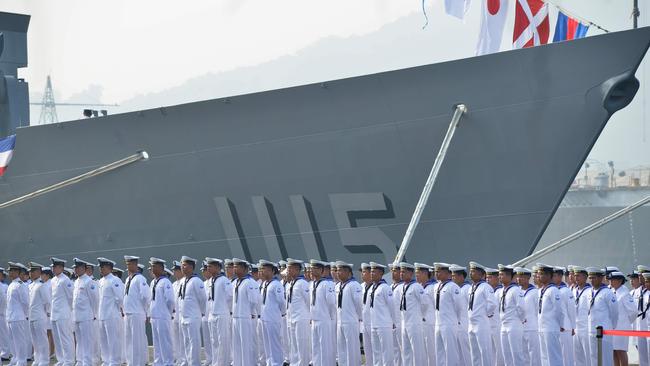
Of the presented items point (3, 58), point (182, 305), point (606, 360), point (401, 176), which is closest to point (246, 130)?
point (401, 176)

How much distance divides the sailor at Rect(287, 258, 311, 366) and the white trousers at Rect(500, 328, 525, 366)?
97.2 inches

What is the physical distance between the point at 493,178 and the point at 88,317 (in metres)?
5.86

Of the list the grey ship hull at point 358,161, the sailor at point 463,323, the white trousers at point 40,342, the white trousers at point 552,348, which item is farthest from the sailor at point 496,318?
the white trousers at point 40,342

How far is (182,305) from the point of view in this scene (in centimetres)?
1250

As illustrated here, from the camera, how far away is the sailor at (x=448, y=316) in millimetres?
10961

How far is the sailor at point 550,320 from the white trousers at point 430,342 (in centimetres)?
131

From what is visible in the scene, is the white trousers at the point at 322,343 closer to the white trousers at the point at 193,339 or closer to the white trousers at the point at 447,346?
the white trousers at the point at 447,346

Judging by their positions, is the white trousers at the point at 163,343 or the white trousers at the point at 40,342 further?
the white trousers at the point at 40,342

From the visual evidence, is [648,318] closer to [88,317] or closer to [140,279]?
[140,279]

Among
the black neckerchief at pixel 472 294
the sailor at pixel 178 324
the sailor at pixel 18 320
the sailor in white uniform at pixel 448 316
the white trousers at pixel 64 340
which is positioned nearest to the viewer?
the black neckerchief at pixel 472 294

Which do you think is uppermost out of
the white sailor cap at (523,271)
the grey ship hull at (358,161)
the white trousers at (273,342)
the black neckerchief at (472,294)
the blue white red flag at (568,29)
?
the blue white red flag at (568,29)

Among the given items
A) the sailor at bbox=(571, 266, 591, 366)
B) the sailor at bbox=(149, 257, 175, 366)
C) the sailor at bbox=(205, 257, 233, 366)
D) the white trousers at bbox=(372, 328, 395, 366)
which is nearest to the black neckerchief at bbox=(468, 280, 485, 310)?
the white trousers at bbox=(372, 328, 395, 366)

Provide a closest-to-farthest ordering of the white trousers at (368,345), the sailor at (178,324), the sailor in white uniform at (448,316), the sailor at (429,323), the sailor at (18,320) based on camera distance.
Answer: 1. the sailor in white uniform at (448,316)
2. the sailor at (429,323)
3. the white trousers at (368,345)
4. the sailor at (178,324)
5. the sailor at (18,320)

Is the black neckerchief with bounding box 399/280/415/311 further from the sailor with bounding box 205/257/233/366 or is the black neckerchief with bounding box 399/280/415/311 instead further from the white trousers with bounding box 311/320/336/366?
the sailor with bounding box 205/257/233/366
